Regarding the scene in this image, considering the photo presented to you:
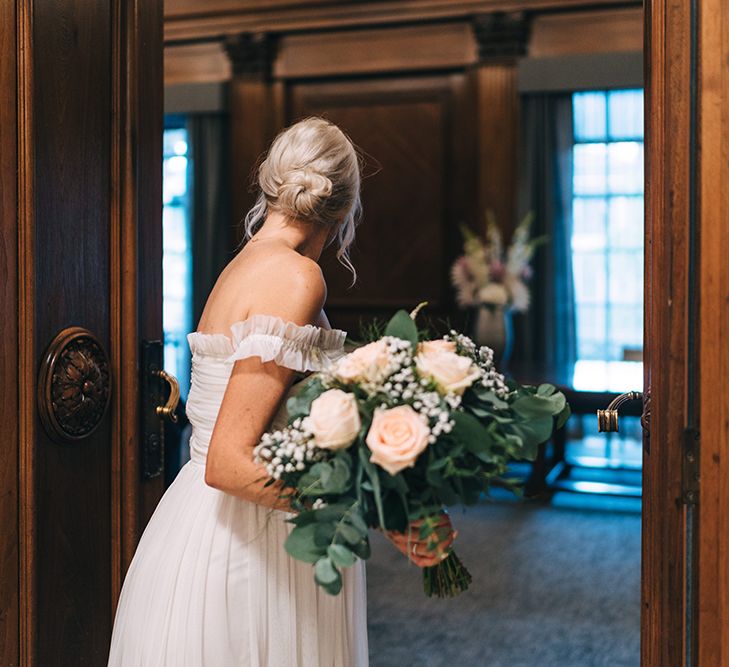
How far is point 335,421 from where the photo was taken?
55.0 inches

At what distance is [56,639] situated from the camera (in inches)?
79.6

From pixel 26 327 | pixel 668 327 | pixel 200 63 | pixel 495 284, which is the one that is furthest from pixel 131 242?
pixel 200 63

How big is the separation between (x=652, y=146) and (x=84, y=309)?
4.12 ft

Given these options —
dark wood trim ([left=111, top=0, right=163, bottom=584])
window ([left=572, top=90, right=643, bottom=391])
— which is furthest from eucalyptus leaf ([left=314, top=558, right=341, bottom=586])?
window ([left=572, top=90, right=643, bottom=391])

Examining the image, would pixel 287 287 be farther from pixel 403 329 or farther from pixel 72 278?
pixel 72 278

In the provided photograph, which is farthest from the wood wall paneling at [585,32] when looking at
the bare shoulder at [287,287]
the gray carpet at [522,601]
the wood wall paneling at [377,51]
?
the bare shoulder at [287,287]

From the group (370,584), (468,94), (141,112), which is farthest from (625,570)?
(468,94)

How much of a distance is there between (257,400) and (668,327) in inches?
28.5

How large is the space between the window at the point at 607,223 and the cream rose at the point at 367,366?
5965mm

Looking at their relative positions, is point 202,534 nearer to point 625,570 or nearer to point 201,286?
point 625,570

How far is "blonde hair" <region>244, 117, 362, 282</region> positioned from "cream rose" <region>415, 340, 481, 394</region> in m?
0.47

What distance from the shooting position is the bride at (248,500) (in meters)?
1.72

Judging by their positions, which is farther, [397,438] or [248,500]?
[248,500]

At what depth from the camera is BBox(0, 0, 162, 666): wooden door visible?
1.90 m
